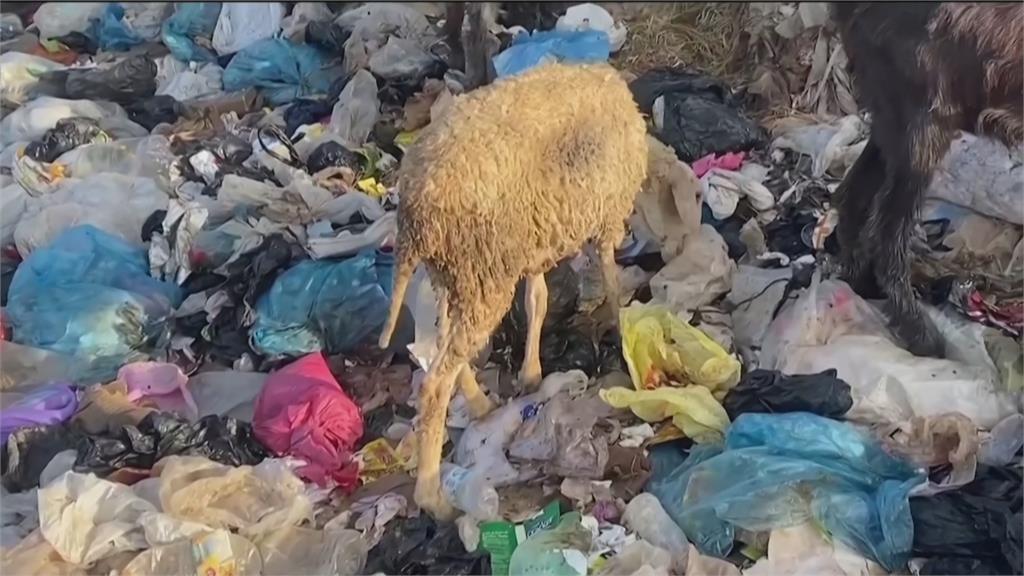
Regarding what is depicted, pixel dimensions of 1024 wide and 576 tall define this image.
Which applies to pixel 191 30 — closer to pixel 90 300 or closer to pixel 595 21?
pixel 595 21

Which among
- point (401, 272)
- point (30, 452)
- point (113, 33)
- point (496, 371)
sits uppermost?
point (401, 272)

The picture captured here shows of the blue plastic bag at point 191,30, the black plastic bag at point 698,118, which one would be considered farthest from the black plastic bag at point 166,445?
the blue plastic bag at point 191,30

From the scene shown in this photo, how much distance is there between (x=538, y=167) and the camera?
8.88 ft

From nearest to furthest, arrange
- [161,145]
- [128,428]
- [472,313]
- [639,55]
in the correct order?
1. [472,313]
2. [128,428]
3. [161,145]
4. [639,55]

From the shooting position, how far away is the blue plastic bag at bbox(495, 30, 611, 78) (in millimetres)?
4734

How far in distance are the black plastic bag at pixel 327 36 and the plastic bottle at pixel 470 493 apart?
324cm

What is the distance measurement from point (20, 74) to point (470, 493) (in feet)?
13.0

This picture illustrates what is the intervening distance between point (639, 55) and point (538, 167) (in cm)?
291

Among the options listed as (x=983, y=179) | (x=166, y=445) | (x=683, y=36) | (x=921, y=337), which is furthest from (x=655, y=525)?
(x=683, y=36)

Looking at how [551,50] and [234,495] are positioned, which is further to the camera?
[551,50]

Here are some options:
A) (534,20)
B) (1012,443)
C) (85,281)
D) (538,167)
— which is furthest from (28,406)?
(534,20)

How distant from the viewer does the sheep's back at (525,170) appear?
101 inches

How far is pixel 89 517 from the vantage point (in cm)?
280

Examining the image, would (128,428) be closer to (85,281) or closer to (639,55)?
(85,281)
